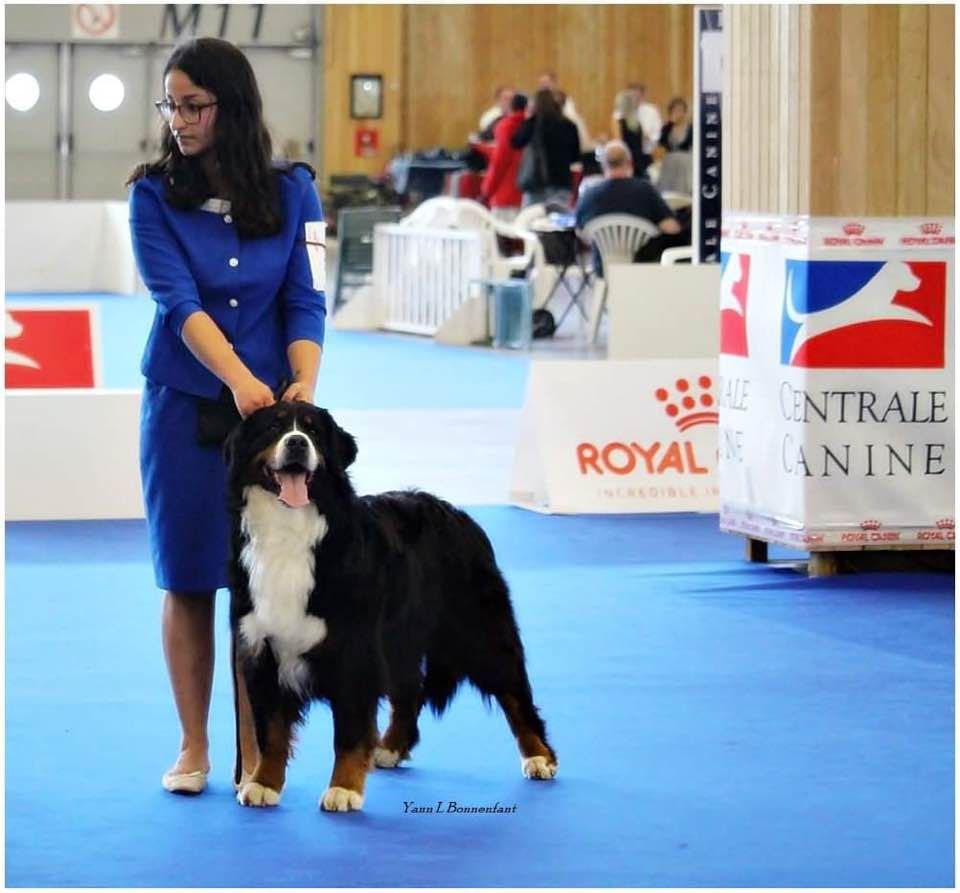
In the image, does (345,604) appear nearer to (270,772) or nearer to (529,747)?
(270,772)

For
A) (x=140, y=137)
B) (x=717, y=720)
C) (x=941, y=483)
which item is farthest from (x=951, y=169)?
(x=140, y=137)

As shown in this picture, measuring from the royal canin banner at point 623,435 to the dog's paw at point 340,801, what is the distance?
4259mm

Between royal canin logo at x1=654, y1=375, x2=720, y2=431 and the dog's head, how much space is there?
4557 millimetres

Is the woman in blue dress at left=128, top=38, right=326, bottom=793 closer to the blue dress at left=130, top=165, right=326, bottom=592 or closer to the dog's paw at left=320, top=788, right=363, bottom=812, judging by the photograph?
the blue dress at left=130, top=165, right=326, bottom=592

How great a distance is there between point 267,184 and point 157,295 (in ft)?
1.06

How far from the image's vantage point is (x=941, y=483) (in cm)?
718

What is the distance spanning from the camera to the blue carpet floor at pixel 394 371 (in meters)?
12.0

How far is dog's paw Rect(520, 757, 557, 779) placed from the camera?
14.8 feet

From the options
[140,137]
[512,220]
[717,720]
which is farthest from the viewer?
[140,137]

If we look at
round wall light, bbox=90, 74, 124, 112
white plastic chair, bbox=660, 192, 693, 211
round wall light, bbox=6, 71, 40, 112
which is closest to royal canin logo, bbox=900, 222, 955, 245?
white plastic chair, bbox=660, 192, 693, 211

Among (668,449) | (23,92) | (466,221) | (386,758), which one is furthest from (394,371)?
(23,92)

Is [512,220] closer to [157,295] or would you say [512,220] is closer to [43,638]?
[43,638]

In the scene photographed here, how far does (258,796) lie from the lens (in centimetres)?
424

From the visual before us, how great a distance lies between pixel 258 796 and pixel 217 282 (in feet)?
3.47
